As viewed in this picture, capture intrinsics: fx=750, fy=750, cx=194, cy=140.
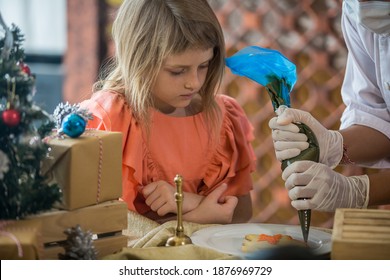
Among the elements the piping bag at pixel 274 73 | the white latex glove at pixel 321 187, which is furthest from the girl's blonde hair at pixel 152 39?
the white latex glove at pixel 321 187

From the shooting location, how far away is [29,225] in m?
1.23

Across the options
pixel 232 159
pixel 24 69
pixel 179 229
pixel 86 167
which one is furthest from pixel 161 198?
pixel 24 69

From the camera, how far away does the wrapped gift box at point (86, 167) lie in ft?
4.34

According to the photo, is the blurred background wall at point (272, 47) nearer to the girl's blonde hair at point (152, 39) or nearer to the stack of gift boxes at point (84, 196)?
→ the girl's blonde hair at point (152, 39)

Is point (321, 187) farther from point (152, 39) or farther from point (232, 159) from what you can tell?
point (152, 39)

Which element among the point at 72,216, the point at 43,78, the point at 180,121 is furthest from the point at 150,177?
the point at 43,78

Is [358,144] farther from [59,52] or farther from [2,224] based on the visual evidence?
[59,52]

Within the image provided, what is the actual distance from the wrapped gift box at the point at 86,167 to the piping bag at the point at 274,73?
326 millimetres

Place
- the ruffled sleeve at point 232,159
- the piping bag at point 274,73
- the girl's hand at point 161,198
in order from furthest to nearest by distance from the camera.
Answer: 1. the ruffled sleeve at point 232,159
2. the girl's hand at point 161,198
3. the piping bag at point 274,73

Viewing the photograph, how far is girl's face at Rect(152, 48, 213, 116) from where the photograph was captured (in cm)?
182

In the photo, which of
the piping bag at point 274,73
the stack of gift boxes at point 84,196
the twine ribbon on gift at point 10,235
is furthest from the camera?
the piping bag at point 274,73

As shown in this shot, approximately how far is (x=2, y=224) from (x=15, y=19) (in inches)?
145

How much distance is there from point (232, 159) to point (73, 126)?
73 centimetres

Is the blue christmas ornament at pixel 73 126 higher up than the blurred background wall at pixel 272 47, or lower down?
higher up
